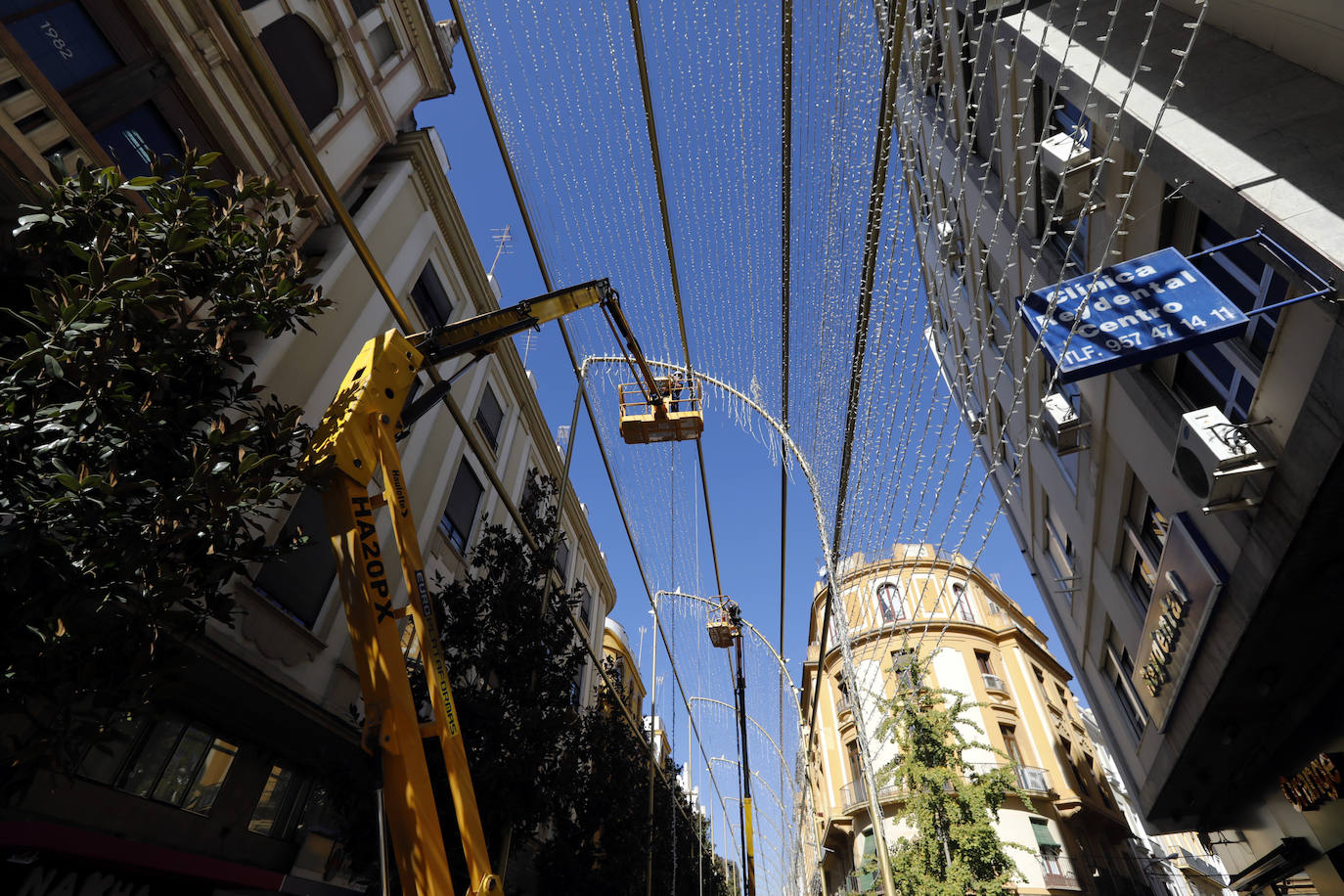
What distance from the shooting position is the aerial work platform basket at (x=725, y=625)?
24094mm

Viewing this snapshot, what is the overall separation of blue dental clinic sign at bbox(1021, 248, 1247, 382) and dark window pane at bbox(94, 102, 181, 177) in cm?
922

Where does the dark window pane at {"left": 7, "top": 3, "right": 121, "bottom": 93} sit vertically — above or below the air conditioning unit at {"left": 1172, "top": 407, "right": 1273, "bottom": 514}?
above

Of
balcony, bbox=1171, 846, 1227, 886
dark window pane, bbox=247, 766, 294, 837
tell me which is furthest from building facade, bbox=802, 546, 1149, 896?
dark window pane, bbox=247, 766, 294, 837

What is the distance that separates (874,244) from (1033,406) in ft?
21.8

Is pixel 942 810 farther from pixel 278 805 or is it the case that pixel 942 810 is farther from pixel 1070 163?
pixel 1070 163

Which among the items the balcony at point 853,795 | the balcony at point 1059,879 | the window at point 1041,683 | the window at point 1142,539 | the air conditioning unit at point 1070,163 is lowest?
the balcony at point 1059,879

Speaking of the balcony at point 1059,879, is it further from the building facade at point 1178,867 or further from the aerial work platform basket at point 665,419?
the aerial work platform basket at point 665,419

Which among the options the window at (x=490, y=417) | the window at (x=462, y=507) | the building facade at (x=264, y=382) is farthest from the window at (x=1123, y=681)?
the window at (x=490, y=417)

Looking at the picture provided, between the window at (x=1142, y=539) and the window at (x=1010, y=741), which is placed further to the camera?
the window at (x=1010, y=741)

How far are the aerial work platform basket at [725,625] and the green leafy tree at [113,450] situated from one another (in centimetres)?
2115

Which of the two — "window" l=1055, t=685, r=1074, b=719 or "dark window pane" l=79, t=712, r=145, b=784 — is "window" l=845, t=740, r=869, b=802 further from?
"dark window pane" l=79, t=712, r=145, b=784

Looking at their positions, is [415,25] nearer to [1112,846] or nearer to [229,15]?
[229,15]

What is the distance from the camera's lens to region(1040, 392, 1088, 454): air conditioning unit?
340 inches

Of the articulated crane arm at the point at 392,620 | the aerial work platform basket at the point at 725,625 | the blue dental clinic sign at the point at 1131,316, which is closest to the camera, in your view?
the blue dental clinic sign at the point at 1131,316
